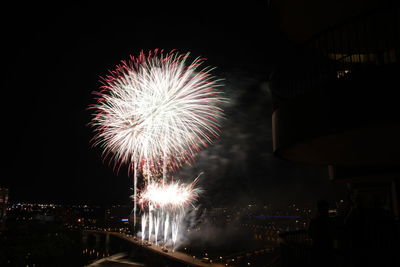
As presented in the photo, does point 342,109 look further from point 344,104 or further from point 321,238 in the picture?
point 321,238

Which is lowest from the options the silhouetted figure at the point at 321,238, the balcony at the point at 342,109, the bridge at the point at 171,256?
the bridge at the point at 171,256

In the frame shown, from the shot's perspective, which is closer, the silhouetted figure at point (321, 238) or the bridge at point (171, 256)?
the silhouetted figure at point (321, 238)

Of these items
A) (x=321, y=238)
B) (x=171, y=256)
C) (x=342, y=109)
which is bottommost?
(x=171, y=256)

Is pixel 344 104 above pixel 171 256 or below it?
above

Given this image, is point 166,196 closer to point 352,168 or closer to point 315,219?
point 352,168

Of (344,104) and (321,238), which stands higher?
(344,104)

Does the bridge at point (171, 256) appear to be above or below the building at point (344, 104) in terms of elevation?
below

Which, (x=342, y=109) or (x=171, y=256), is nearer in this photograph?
(x=342, y=109)

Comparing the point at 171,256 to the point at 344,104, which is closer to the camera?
the point at 344,104

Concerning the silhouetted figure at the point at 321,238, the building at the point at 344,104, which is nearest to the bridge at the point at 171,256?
the building at the point at 344,104

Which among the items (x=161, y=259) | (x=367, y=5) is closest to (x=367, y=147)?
(x=367, y=5)

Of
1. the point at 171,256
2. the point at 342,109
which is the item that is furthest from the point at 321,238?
the point at 171,256

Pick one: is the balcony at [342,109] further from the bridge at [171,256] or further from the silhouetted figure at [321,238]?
the bridge at [171,256]

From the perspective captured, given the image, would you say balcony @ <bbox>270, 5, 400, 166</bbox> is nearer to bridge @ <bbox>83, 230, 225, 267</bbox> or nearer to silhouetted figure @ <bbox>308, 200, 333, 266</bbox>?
silhouetted figure @ <bbox>308, 200, 333, 266</bbox>
